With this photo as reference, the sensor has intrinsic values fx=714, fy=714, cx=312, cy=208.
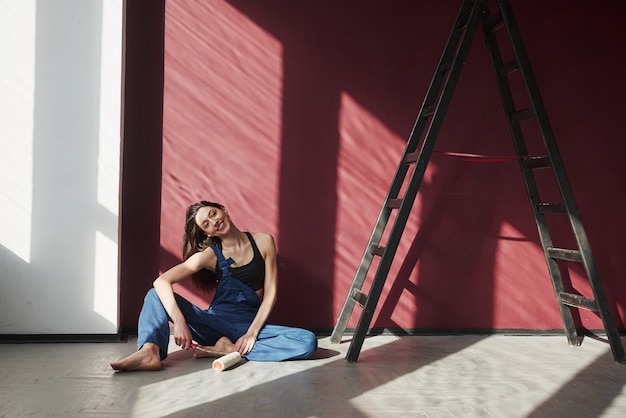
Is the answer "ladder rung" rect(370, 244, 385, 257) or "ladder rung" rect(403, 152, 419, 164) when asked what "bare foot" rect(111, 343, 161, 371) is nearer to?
"ladder rung" rect(370, 244, 385, 257)

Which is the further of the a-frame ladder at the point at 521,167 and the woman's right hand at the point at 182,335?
the a-frame ladder at the point at 521,167

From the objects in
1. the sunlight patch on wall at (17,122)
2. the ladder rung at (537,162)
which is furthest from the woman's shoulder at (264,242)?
the ladder rung at (537,162)

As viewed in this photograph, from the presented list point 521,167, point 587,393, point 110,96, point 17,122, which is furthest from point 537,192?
point 17,122

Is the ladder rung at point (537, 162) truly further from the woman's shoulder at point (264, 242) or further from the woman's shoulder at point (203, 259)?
the woman's shoulder at point (203, 259)

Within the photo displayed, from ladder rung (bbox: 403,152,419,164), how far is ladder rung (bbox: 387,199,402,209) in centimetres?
25

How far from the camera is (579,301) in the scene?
432 cm

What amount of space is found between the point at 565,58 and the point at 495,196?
110 centimetres

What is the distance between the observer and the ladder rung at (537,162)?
14.1 feet

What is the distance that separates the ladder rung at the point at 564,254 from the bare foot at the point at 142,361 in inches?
96.5

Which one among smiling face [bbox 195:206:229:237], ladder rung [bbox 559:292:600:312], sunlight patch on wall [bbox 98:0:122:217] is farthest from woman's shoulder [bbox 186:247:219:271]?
ladder rung [bbox 559:292:600:312]

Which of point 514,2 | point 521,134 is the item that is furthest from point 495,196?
point 514,2

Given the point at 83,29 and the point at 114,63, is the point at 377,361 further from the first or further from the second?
the point at 83,29

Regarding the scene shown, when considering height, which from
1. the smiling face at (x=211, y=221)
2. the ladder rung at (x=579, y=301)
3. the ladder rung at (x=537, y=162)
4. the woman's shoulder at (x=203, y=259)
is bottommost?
the ladder rung at (x=579, y=301)

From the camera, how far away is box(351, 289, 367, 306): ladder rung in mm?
4316
